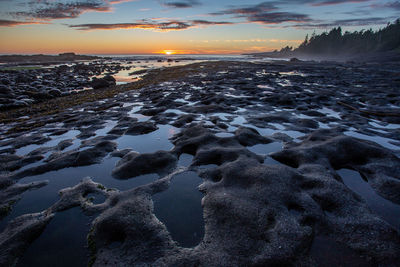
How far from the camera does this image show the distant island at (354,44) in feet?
245

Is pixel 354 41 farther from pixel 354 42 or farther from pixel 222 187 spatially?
pixel 222 187

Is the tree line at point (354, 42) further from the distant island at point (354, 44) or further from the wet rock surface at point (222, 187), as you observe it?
the wet rock surface at point (222, 187)

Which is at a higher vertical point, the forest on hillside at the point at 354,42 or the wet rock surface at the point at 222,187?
the forest on hillside at the point at 354,42

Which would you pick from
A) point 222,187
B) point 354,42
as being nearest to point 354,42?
point 354,42

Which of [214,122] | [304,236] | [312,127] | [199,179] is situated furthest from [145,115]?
[304,236]

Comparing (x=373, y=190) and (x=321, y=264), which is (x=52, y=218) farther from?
(x=373, y=190)

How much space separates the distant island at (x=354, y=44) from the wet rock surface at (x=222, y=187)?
77.0m

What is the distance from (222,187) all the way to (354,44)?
13696 cm

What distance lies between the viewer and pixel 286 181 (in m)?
4.05

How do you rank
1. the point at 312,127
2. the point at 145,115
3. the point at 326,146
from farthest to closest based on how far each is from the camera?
1. the point at 145,115
2. the point at 312,127
3. the point at 326,146

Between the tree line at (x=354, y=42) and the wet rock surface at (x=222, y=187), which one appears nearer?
the wet rock surface at (x=222, y=187)

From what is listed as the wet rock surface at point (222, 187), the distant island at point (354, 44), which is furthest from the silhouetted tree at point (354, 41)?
the wet rock surface at point (222, 187)

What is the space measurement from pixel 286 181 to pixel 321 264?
1646 millimetres

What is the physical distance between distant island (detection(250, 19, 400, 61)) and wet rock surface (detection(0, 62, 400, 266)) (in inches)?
3030
